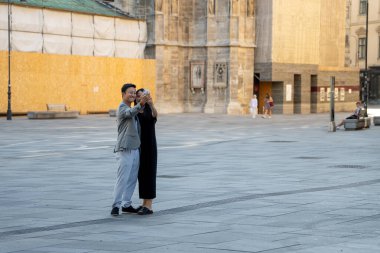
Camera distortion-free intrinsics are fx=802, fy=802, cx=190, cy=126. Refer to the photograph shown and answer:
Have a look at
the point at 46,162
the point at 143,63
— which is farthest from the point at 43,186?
the point at 143,63

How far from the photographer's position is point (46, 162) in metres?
19.9

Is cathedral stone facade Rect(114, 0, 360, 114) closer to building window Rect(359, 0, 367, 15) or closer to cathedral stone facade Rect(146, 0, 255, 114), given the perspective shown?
cathedral stone facade Rect(146, 0, 255, 114)

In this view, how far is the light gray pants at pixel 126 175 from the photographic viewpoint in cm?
1122

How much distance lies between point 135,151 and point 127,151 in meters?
0.13

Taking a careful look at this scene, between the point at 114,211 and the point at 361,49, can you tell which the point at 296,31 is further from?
the point at 114,211

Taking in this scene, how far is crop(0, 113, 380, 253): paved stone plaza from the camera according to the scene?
9016mm

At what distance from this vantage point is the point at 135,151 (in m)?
11.4

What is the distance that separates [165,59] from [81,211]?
47067 mm

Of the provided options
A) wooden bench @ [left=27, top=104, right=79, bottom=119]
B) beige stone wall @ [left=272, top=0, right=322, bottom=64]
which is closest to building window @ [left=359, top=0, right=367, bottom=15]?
beige stone wall @ [left=272, top=0, right=322, bottom=64]

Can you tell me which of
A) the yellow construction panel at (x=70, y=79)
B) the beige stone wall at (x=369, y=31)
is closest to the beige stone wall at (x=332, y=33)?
the yellow construction panel at (x=70, y=79)

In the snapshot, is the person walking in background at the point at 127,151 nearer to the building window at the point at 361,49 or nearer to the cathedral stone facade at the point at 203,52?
the cathedral stone facade at the point at 203,52

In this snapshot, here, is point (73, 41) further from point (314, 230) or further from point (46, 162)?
point (314, 230)

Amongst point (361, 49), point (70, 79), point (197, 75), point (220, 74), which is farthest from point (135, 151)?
point (361, 49)

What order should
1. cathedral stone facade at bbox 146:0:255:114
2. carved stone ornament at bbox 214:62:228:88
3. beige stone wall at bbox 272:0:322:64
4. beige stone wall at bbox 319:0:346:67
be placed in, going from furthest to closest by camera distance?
beige stone wall at bbox 319:0:346:67
beige stone wall at bbox 272:0:322:64
carved stone ornament at bbox 214:62:228:88
cathedral stone facade at bbox 146:0:255:114
